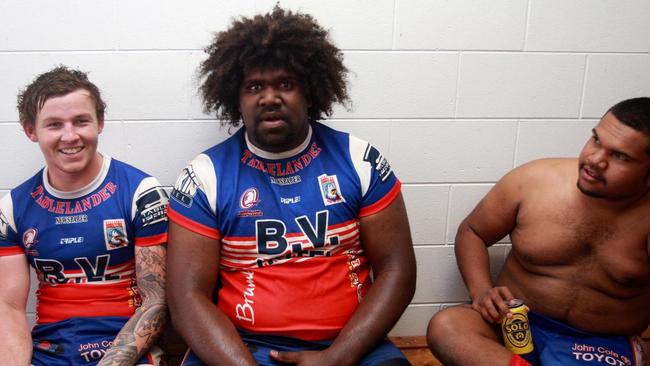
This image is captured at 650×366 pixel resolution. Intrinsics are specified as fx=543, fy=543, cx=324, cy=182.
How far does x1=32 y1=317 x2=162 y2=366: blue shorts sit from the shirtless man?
0.95 metres

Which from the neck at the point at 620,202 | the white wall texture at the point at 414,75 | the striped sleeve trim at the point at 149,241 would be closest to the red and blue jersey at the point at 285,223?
the striped sleeve trim at the point at 149,241

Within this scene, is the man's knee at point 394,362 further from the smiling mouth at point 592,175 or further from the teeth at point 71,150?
the teeth at point 71,150

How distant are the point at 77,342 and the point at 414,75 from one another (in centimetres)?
136

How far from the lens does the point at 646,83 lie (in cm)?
199

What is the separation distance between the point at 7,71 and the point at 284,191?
103 cm

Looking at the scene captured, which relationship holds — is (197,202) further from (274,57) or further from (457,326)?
(457,326)

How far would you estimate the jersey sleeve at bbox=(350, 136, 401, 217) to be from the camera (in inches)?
62.4

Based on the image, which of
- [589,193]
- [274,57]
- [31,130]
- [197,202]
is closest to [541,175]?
[589,193]

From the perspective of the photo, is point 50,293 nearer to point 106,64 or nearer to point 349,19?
point 106,64

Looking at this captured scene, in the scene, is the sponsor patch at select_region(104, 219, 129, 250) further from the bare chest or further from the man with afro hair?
the bare chest

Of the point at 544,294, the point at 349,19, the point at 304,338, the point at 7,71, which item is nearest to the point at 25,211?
the point at 7,71

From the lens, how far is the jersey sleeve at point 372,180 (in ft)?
5.20

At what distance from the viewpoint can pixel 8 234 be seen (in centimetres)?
158

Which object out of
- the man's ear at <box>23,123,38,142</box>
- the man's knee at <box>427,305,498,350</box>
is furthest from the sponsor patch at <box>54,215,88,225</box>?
the man's knee at <box>427,305,498,350</box>
